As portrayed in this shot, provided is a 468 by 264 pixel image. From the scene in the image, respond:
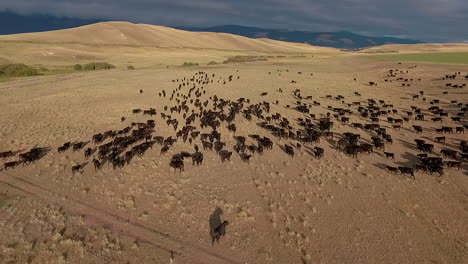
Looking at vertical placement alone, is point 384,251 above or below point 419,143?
below

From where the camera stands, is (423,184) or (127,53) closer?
(423,184)

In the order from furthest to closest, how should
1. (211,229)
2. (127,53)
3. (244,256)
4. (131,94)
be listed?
(127,53) → (131,94) → (211,229) → (244,256)

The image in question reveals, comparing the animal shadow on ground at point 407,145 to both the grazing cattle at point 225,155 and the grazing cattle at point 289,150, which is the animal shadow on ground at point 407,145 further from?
the grazing cattle at point 225,155

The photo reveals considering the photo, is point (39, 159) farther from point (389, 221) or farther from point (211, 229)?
point (389, 221)

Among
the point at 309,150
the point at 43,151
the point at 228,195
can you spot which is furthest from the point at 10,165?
the point at 309,150

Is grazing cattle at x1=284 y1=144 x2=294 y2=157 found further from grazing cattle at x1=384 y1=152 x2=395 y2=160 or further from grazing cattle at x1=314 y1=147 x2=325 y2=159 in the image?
grazing cattle at x1=384 y1=152 x2=395 y2=160

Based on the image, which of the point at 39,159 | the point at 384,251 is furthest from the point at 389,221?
the point at 39,159
